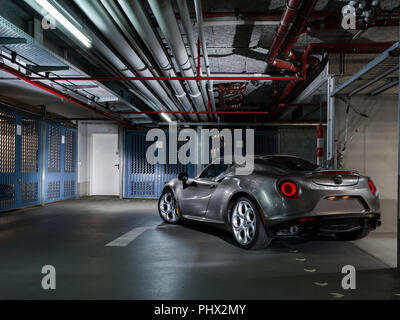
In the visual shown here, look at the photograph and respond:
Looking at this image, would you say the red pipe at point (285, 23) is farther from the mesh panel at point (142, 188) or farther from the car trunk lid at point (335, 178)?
the mesh panel at point (142, 188)

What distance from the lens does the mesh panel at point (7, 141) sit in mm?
7871

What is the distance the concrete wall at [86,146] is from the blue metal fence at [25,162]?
0.93 meters

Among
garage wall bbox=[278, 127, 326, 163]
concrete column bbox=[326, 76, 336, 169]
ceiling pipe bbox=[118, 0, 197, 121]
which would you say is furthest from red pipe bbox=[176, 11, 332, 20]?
garage wall bbox=[278, 127, 326, 163]

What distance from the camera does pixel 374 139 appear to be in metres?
5.85

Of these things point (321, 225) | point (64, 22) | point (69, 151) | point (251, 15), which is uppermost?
point (251, 15)

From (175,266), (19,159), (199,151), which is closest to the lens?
(175,266)

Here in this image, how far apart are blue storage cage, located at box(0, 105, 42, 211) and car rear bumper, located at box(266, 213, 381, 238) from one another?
6.90 metres

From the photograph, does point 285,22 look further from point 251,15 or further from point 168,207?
point 168,207

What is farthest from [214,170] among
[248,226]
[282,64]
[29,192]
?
[29,192]

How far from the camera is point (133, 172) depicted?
39.7ft

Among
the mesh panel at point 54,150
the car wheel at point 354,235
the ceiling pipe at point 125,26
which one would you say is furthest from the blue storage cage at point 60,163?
the car wheel at point 354,235

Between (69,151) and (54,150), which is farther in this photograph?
(69,151)

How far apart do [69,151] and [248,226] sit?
9.11 metres

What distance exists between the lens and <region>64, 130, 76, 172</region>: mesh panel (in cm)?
1144
